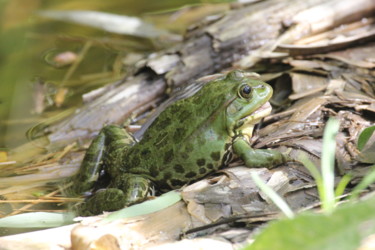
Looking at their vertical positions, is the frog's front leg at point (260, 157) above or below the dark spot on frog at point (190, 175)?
above

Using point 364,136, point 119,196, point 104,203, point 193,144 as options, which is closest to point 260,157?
point 193,144

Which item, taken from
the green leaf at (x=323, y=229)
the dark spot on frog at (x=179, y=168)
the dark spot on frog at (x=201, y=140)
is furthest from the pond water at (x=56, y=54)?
the green leaf at (x=323, y=229)

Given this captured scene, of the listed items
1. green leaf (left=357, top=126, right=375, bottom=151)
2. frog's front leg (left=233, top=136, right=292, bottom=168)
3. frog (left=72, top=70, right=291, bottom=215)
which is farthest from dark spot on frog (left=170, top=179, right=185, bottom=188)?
green leaf (left=357, top=126, right=375, bottom=151)

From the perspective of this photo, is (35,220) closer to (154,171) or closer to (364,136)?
(154,171)

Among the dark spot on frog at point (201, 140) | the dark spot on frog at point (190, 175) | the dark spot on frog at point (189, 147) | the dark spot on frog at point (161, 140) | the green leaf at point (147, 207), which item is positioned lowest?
the green leaf at point (147, 207)

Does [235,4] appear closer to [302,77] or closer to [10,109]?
[302,77]

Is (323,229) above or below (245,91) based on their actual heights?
below

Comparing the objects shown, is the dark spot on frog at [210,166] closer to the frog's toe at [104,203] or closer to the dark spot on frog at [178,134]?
the dark spot on frog at [178,134]

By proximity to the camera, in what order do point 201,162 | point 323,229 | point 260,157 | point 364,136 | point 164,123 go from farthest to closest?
point 164,123
point 201,162
point 260,157
point 364,136
point 323,229
